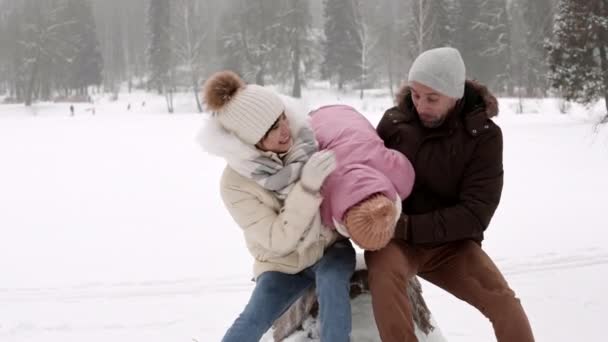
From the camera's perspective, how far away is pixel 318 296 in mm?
2473

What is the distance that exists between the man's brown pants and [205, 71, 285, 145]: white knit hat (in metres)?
0.81

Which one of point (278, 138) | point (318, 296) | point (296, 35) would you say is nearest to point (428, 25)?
point (296, 35)

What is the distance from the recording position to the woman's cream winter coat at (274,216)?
241 cm

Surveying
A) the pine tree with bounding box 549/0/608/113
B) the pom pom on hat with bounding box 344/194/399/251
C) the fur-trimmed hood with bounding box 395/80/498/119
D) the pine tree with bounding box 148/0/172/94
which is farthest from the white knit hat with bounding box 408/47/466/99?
the pine tree with bounding box 148/0/172/94

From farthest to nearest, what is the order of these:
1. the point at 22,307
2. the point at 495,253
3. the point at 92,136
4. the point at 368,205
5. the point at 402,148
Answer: the point at 92,136 → the point at 495,253 → the point at 22,307 → the point at 402,148 → the point at 368,205

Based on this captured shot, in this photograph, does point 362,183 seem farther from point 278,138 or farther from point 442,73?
point 442,73

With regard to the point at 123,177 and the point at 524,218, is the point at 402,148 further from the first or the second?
the point at 123,177

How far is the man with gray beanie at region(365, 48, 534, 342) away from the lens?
8.45 ft

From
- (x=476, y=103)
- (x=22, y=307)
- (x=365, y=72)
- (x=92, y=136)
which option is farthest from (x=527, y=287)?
(x=365, y=72)

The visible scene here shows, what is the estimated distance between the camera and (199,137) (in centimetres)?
261

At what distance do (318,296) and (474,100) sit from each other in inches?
51.6

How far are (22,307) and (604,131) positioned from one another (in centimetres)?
1435

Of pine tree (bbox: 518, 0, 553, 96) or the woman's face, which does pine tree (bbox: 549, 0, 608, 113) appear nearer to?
the woman's face

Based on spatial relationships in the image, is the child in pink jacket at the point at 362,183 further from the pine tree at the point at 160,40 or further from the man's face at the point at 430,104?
the pine tree at the point at 160,40
